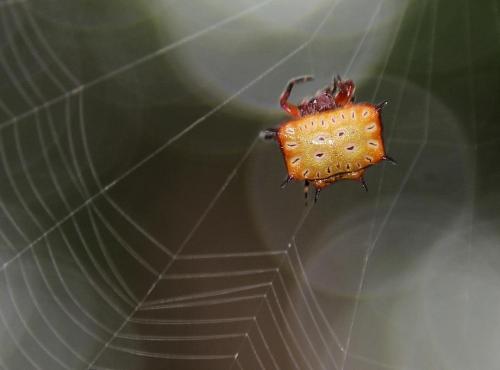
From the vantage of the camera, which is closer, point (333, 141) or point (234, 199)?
point (333, 141)

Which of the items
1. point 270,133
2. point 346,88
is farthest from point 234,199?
point 346,88

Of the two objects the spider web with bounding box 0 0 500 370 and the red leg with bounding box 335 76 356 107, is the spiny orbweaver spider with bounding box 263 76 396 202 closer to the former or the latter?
the red leg with bounding box 335 76 356 107

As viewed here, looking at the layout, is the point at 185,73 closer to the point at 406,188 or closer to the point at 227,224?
the point at 227,224

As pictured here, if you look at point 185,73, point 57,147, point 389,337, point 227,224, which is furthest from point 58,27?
point 389,337

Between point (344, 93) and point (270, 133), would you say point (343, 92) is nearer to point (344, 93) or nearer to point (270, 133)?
point (344, 93)

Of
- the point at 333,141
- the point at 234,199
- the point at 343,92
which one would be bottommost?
the point at 333,141

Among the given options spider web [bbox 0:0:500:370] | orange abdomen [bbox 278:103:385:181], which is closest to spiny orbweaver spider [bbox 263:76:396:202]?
orange abdomen [bbox 278:103:385:181]

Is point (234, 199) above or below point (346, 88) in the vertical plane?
above

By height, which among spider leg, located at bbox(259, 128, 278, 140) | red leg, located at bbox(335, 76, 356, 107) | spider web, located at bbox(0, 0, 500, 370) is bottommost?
spider leg, located at bbox(259, 128, 278, 140)
